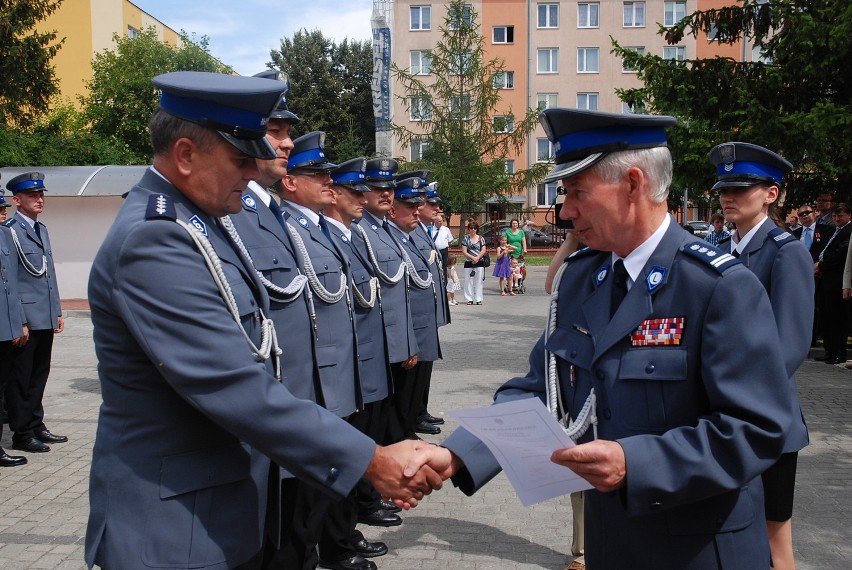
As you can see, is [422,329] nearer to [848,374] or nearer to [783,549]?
[783,549]

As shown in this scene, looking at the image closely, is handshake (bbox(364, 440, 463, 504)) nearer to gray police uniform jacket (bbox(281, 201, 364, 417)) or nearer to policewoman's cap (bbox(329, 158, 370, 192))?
gray police uniform jacket (bbox(281, 201, 364, 417))

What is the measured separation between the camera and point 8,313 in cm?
666

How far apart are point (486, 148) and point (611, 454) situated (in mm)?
36422

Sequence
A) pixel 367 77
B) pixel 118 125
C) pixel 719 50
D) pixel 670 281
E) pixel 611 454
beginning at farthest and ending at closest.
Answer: pixel 367 77, pixel 719 50, pixel 118 125, pixel 670 281, pixel 611 454

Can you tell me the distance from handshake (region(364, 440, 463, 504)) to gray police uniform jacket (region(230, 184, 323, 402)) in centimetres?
129

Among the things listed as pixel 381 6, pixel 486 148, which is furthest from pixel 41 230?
pixel 381 6

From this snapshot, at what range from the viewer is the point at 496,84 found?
38.1 metres

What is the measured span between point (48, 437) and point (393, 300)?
3288 millimetres

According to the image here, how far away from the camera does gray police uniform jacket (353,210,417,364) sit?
611cm

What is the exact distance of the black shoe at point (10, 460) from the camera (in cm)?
624

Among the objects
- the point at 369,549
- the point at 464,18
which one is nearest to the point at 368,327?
the point at 369,549

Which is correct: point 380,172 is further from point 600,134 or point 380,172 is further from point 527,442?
point 527,442

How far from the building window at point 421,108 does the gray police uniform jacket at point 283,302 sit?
114 feet

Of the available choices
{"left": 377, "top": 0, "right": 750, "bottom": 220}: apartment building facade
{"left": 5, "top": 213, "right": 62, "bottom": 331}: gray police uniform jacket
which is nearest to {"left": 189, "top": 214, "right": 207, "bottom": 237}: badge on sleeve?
{"left": 5, "top": 213, "right": 62, "bottom": 331}: gray police uniform jacket
